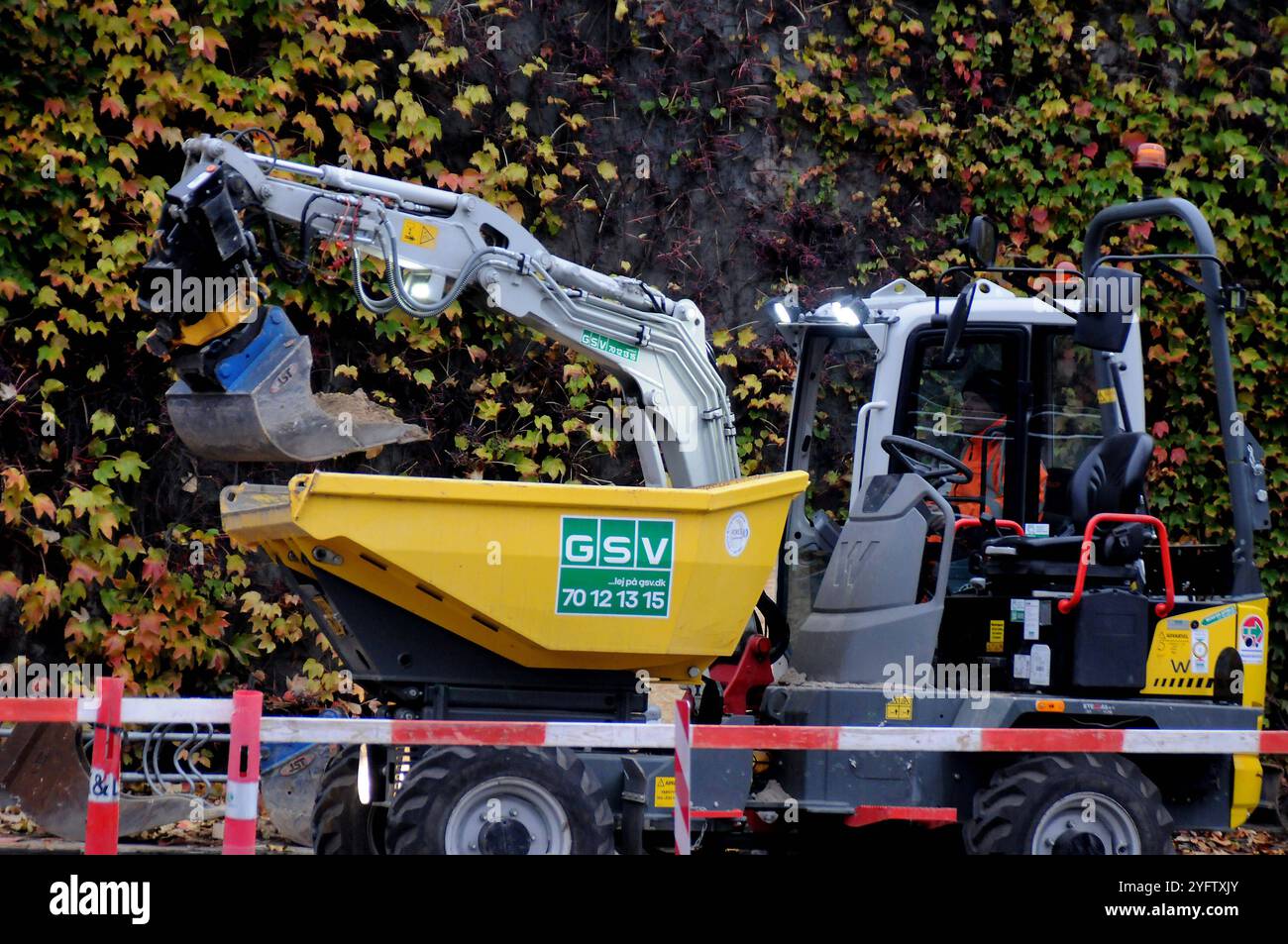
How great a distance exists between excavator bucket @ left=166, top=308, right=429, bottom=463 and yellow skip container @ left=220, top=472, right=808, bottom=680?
0.19 m

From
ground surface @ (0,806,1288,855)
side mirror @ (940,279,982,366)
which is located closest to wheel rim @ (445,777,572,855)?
ground surface @ (0,806,1288,855)

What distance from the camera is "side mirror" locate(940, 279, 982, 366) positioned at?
237 inches

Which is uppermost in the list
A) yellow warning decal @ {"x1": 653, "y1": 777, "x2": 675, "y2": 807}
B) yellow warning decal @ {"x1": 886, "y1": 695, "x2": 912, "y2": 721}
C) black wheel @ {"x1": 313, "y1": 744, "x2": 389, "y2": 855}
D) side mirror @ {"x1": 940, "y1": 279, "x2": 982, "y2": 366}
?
side mirror @ {"x1": 940, "y1": 279, "x2": 982, "y2": 366}

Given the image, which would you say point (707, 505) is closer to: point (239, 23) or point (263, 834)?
point (263, 834)

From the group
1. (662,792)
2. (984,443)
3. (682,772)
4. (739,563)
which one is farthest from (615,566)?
(984,443)

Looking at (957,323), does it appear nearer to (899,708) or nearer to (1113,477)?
(1113,477)

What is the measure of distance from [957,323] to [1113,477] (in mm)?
890

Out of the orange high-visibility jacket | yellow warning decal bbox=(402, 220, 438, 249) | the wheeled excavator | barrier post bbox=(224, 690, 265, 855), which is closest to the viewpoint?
barrier post bbox=(224, 690, 265, 855)

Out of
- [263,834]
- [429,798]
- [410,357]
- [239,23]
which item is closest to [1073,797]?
[429,798]

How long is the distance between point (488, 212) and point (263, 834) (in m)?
3.38

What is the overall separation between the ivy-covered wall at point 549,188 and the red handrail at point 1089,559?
4011 millimetres

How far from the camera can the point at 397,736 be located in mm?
4590

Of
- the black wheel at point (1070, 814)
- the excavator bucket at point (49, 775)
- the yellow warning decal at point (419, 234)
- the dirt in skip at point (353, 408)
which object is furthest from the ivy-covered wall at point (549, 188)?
the black wheel at point (1070, 814)

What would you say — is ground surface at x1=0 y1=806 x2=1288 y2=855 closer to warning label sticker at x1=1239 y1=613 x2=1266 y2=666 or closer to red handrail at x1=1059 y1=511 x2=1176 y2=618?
red handrail at x1=1059 y1=511 x2=1176 y2=618
